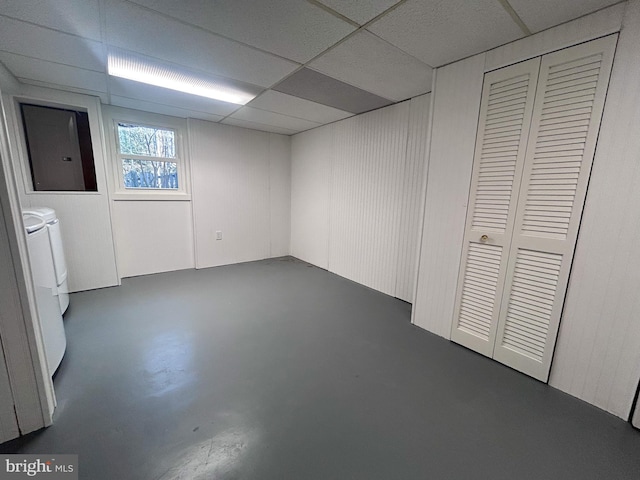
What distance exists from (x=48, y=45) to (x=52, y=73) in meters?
0.73

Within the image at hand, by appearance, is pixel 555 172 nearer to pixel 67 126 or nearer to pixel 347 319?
pixel 347 319

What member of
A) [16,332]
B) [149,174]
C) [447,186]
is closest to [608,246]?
[447,186]

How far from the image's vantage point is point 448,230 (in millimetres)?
2373

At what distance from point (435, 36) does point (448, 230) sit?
148 cm

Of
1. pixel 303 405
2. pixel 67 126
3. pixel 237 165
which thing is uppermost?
pixel 67 126

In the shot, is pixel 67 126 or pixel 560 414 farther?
pixel 67 126

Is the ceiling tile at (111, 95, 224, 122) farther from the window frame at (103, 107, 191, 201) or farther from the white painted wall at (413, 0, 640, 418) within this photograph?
the white painted wall at (413, 0, 640, 418)

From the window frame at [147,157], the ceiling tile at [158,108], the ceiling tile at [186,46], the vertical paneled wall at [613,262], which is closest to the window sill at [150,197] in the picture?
the window frame at [147,157]

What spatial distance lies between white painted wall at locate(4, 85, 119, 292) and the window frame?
13.2 inches

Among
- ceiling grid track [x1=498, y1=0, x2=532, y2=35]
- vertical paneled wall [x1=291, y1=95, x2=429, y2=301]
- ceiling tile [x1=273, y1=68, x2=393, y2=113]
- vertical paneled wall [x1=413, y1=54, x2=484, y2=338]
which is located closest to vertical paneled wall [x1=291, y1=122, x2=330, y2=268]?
vertical paneled wall [x1=291, y1=95, x2=429, y2=301]

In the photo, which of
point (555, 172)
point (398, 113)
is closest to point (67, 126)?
point (398, 113)

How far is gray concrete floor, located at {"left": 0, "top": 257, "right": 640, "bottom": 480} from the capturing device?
1.31 meters

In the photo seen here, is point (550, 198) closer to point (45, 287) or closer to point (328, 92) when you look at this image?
point (328, 92)

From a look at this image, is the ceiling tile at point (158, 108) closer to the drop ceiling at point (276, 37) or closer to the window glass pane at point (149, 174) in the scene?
the drop ceiling at point (276, 37)
